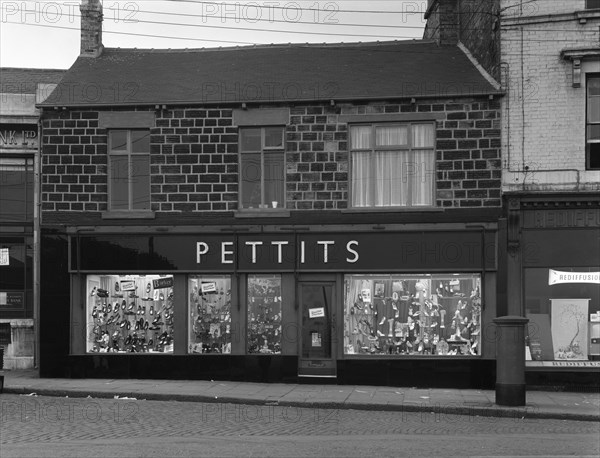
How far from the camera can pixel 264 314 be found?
1900cm

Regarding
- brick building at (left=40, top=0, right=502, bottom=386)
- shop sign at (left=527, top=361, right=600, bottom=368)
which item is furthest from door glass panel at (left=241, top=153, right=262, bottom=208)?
shop sign at (left=527, top=361, right=600, bottom=368)

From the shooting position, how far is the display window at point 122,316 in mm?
19188

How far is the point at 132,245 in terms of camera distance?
19.1 metres

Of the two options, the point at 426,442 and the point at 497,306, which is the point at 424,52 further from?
the point at 426,442

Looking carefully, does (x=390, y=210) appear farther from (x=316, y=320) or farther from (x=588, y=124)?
(x=588, y=124)

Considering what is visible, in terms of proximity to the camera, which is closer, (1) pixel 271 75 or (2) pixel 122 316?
(2) pixel 122 316

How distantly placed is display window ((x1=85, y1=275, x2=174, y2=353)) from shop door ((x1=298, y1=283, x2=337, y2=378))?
3168mm

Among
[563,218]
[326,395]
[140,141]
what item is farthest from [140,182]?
A: [563,218]

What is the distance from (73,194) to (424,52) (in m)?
9.04

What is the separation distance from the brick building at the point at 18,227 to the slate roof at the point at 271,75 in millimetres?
1672

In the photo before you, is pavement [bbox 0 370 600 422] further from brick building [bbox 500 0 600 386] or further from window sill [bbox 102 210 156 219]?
window sill [bbox 102 210 156 219]

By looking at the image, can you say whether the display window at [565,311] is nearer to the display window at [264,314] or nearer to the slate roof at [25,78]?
the display window at [264,314]

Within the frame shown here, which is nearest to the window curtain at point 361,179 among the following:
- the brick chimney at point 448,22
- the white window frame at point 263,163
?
the white window frame at point 263,163

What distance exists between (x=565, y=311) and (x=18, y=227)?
12945 mm
